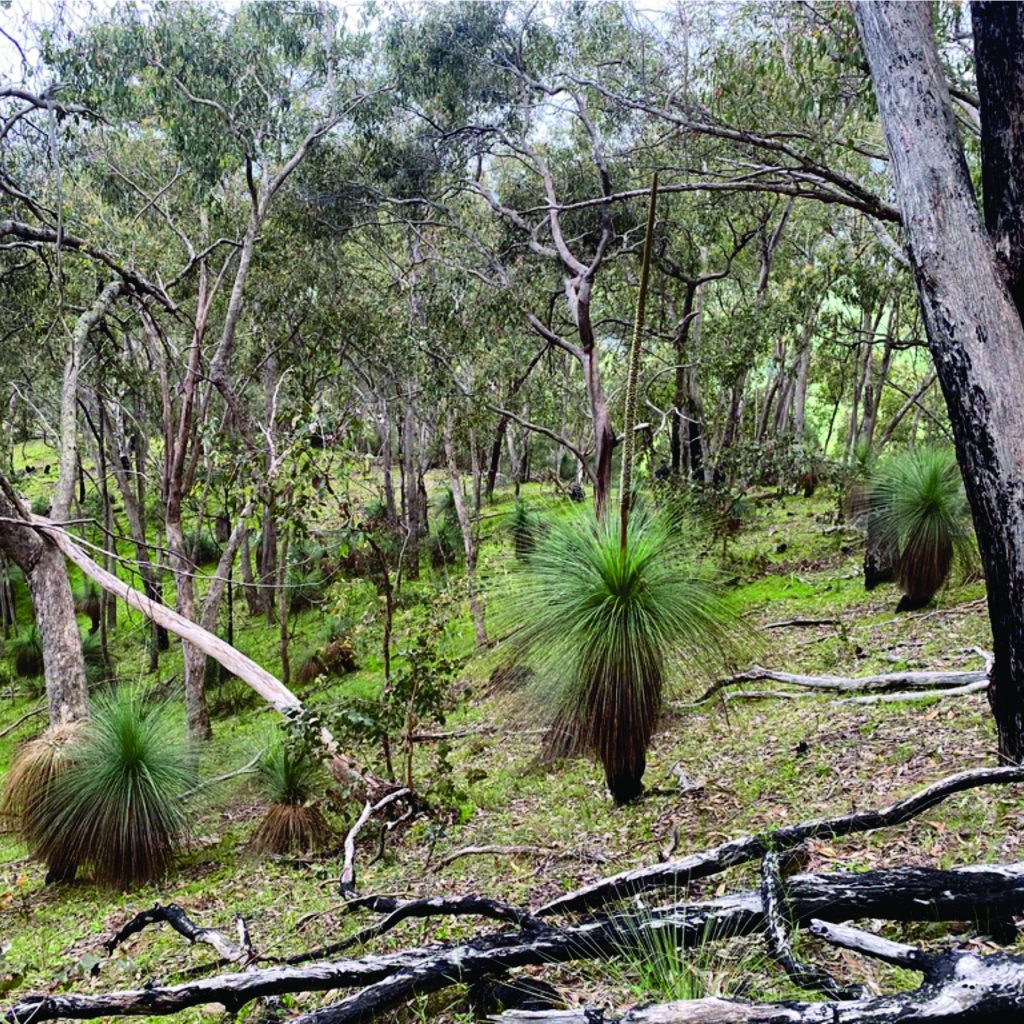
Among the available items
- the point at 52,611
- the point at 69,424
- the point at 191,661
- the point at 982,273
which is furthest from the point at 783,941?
the point at 191,661

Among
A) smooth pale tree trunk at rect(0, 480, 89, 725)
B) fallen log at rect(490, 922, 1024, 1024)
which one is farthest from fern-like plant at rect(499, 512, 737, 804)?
smooth pale tree trunk at rect(0, 480, 89, 725)

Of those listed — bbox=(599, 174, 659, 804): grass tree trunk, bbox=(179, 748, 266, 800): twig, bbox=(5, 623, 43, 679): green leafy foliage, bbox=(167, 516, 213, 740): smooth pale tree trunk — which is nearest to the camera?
bbox=(599, 174, 659, 804): grass tree trunk

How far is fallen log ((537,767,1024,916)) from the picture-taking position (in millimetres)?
2902

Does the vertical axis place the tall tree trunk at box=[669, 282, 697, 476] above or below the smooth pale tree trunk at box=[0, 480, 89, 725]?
above

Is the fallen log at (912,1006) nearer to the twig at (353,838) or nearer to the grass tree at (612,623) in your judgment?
the grass tree at (612,623)

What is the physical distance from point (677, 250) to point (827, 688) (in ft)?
35.2

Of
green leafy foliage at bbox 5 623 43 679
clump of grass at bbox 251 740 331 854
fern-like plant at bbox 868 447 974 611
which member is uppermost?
fern-like plant at bbox 868 447 974 611

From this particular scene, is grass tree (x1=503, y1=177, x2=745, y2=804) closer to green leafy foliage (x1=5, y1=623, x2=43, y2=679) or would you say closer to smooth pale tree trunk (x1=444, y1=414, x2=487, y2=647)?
smooth pale tree trunk (x1=444, y1=414, x2=487, y2=647)

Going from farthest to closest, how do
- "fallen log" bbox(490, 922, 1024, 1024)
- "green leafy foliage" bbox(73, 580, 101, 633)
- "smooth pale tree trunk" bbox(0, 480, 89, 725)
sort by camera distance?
"green leafy foliage" bbox(73, 580, 101, 633) < "smooth pale tree trunk" bbox(0, 480, 89, 725) < "fallen log" bbox(490, 922, 1024, 1024)

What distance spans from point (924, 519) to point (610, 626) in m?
5.57

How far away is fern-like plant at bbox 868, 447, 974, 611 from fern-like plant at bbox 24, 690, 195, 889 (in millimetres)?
6790

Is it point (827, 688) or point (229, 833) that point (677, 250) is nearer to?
point (827, 688)

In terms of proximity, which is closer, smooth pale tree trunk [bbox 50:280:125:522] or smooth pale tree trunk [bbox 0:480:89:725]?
smooth pale tree trunk [bbox 0:480:89:725]

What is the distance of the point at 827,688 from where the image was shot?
249 inches
